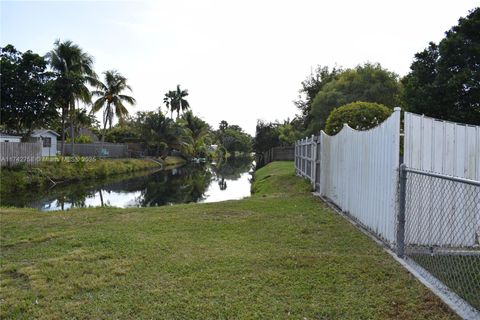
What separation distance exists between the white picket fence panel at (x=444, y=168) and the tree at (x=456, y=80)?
29.0 ft

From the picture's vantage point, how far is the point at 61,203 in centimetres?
1612

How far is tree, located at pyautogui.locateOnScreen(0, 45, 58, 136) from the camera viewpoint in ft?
78.6

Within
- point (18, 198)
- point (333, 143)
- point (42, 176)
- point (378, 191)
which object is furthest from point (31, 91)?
point (378, 191)

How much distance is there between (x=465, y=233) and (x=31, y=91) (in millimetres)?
25302

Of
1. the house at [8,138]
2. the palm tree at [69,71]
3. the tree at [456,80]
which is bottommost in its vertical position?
the house at [8,138]

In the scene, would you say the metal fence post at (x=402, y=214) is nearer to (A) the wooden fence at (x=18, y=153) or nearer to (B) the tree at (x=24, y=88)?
(A) the wooden fence at (x=18, y=153)

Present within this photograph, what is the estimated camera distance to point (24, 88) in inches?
955

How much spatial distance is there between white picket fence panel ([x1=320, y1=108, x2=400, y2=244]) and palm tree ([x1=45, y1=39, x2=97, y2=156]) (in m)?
24.6

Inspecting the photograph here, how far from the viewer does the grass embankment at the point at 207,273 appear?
11.9ft

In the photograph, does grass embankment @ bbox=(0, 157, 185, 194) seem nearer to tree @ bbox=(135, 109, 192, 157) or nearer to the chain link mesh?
tree @ bbox=(135, 109, 192, 157)

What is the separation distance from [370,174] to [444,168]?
3.63 feet

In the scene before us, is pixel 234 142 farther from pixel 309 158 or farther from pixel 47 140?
pixel 309 158

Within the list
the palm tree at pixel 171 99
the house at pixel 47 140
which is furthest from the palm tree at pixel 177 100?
the house at pixel 47 140

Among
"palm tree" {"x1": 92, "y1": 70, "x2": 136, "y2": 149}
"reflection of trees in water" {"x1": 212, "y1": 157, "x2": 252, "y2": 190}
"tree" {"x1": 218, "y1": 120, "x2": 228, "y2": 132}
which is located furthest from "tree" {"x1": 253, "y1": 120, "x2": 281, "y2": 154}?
"tree" {"x1": 218, "y1": 120, "x2": 228, "y2": 132}
